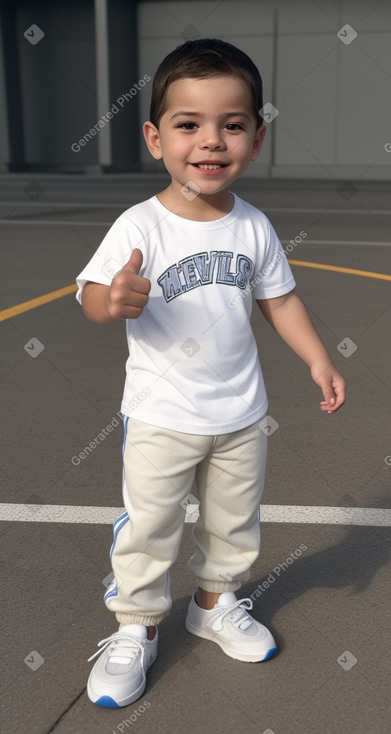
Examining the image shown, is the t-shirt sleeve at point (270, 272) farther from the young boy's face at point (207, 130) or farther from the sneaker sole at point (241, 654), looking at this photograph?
the sneaker sole at point (241, 654)

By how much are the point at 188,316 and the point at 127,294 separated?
346mm

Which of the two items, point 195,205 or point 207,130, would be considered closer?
point 207,130

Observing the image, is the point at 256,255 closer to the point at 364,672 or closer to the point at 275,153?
the point at 364,672

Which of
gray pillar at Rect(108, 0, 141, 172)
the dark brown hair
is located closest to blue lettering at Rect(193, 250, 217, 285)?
the dark brown hair

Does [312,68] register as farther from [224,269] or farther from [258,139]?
[224,269]

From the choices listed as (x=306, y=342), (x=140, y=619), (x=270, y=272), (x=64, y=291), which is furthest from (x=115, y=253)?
(x=64, y=291)

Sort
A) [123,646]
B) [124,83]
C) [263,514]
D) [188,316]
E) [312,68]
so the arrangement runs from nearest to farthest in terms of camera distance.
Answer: [188,316] → [123,646] → [263,514] → [312,68] → [124,83]

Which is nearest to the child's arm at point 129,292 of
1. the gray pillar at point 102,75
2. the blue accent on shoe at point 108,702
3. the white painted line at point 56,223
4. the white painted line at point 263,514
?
the blue accent on shoe at point 108,702

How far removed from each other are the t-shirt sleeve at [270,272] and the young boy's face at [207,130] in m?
0.23

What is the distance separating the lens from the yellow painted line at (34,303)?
672cm

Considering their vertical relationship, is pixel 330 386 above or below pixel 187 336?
below

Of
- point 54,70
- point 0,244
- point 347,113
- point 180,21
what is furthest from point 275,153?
point 0,244

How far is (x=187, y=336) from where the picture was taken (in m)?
2.19

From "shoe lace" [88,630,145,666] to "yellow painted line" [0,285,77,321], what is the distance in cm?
452
